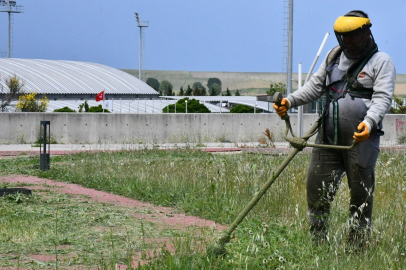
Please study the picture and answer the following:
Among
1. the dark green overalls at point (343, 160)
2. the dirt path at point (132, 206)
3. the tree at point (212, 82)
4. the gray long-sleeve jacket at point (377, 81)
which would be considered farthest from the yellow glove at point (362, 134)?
the tree at point (212, 82)

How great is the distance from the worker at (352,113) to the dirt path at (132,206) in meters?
1.08

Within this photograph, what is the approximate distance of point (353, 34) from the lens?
455 cm

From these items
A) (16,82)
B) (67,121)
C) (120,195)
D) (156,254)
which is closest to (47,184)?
(120,195)

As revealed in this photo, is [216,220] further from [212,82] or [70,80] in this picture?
[212,82]

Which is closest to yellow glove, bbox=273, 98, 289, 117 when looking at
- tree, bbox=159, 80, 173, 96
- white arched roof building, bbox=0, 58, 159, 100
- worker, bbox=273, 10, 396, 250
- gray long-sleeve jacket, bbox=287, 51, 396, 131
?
worker, bbox=273, 10, 396, 250

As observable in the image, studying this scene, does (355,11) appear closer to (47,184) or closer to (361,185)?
(361,185)

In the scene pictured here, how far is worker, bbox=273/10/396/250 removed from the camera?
4.52 metres

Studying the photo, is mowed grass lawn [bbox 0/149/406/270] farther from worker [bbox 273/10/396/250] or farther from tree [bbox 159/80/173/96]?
tree [bbox 159/80/173/96]

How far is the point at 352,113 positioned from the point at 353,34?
620 millimetres

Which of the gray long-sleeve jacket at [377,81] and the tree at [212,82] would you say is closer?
the gray long-sleeve jacket at [377,81]

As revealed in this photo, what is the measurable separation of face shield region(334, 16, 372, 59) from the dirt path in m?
1.88

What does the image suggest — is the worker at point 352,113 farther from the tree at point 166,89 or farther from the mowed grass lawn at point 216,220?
the tree at point 166,89

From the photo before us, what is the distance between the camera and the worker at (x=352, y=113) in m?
4.52

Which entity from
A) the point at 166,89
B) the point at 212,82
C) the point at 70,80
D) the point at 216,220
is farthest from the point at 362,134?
the point at 212,82
